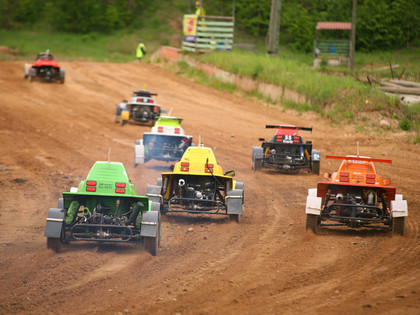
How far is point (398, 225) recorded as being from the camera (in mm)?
10938

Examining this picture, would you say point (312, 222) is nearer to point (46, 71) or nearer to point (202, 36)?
point (46, 71)

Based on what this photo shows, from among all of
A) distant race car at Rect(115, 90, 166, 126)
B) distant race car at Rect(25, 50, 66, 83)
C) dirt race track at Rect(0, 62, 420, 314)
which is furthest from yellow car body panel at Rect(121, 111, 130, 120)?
distant race car at Rect(25, 50, 66, 83)

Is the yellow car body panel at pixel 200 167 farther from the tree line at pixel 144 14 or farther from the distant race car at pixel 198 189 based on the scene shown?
the tree line at pixel 144 14

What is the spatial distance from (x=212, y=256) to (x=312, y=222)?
7.05 feet

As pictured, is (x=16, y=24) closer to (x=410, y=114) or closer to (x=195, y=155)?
(x=410, y=114)

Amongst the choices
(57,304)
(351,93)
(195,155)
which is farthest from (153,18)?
(57,304)

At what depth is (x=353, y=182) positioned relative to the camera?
11961 millimetres

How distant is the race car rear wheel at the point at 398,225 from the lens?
10.9 m

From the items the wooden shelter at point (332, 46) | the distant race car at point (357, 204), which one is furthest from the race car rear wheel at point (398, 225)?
the wooden shelter at point (332, 46)

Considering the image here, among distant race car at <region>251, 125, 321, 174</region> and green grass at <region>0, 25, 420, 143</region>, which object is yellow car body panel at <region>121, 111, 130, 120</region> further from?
green grass at <region>0, 25, 420, 143</region>

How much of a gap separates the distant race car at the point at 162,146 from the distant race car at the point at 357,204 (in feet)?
20.0

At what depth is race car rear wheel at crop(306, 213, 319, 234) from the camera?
1110cm

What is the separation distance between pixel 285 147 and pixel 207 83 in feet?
59.8

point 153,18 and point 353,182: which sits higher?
point 153,18
